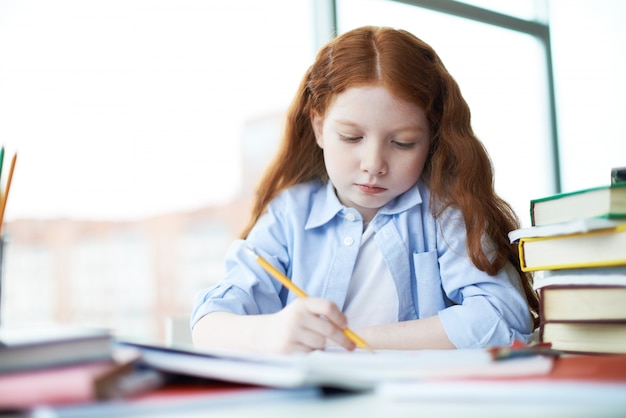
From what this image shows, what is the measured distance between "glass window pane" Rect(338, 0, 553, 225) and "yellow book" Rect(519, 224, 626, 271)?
2218mm

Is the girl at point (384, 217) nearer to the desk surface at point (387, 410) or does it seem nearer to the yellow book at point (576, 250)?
the yellow book at point (576, 250)

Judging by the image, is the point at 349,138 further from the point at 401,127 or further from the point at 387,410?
the point at 387,410

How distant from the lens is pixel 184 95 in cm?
469

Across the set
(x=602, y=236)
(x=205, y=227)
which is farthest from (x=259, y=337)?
(x=205, y=227)

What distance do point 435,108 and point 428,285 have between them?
1.14 feet

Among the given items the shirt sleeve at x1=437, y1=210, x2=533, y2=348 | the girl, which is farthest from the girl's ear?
the shirt sleeve at x1=437, y1=210, x2=533, y2=348

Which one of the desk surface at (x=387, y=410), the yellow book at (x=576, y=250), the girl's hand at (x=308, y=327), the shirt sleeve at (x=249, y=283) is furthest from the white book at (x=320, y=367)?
the shirt sleeve at (x=249, y=283)

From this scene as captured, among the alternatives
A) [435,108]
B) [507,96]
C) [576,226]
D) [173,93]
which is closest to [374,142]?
[435,108]

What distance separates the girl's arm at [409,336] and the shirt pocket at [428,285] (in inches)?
6.9

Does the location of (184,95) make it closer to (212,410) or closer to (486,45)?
(486,45)

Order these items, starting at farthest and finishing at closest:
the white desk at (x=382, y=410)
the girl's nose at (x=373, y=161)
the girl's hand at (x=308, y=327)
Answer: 1. the girl's nose at (x=373, y=161)
2. the girl's hand at (x=308, y=327)
3. the white desk at (x=382, y=410)

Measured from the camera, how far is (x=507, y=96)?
344 centimetres

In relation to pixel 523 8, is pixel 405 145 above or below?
below

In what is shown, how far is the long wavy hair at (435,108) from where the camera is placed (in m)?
1.18
